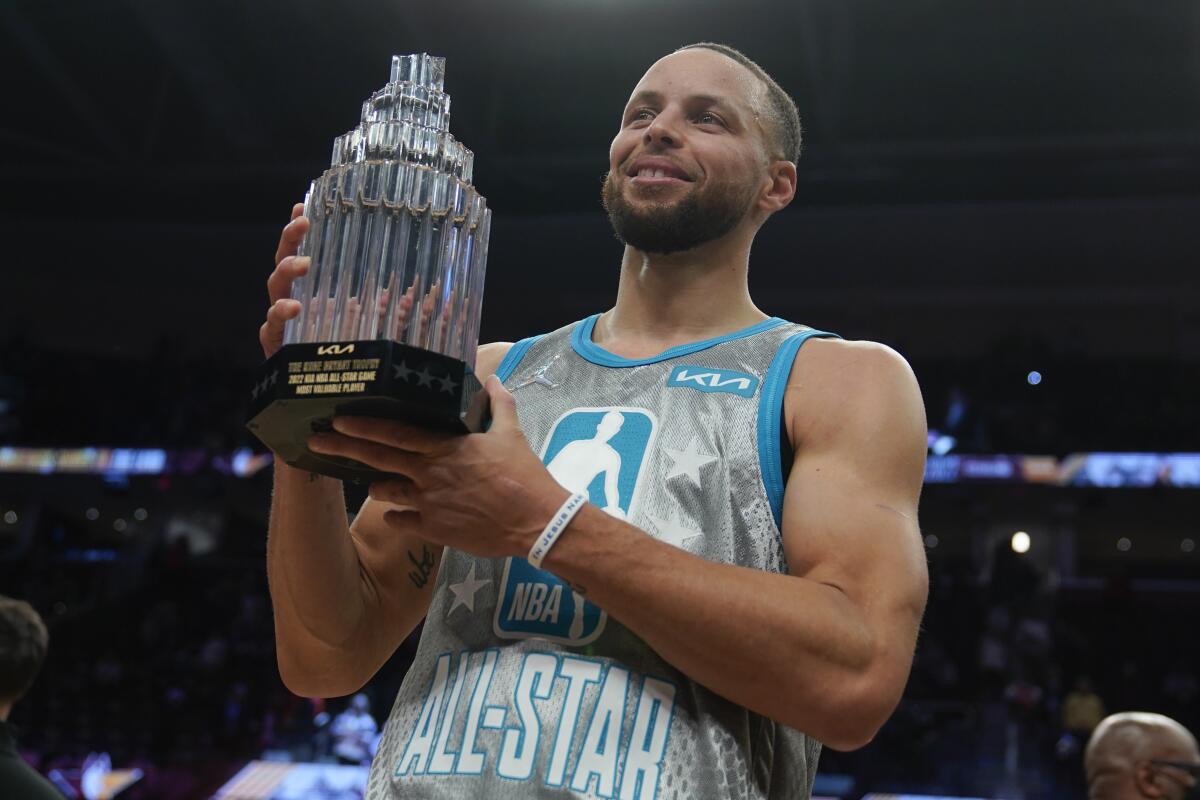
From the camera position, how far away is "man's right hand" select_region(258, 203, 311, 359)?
1354mm

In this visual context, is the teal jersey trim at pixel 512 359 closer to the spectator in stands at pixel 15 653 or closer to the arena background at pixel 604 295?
the spectator in stands at pixel 15 653

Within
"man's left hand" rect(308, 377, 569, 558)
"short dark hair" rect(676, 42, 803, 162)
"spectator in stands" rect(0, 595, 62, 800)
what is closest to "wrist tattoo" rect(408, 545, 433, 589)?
"man's left hand" rect(308, 377, 569, 558)

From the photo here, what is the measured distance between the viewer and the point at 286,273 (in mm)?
1381

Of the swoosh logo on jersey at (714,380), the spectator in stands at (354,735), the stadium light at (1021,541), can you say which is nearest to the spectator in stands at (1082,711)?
the stadium light at (1021,541)

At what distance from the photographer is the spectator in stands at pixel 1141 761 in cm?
344

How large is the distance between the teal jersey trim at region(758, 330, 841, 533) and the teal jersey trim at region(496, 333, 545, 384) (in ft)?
1.19

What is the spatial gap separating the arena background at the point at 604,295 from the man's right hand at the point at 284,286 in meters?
7.46

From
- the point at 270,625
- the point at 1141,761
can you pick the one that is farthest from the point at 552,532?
the point at 270,625

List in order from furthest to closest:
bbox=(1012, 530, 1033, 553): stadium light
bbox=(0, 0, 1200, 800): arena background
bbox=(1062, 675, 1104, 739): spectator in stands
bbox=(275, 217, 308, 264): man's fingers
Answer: bbox=(1012, 530, 1033, 553): stadium light, bbox=(1062, 675, 1104, 739): spectator in stands, bbox=(0, 0, 1200, 800): arena background, bbox=(275, 217, 308, 264): man's fingers

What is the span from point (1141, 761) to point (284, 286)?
3.01 metres

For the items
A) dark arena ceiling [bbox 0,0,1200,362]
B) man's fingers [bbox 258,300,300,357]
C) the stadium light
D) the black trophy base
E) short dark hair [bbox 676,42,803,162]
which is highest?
dark arena ceiling [bbox 0,0,1200,362]

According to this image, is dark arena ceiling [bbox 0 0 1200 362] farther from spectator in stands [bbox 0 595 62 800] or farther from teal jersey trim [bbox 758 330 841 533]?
teal jersey trim [bbox 758 330 841 533]

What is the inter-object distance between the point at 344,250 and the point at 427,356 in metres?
0.29

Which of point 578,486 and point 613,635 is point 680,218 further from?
point 613,635
